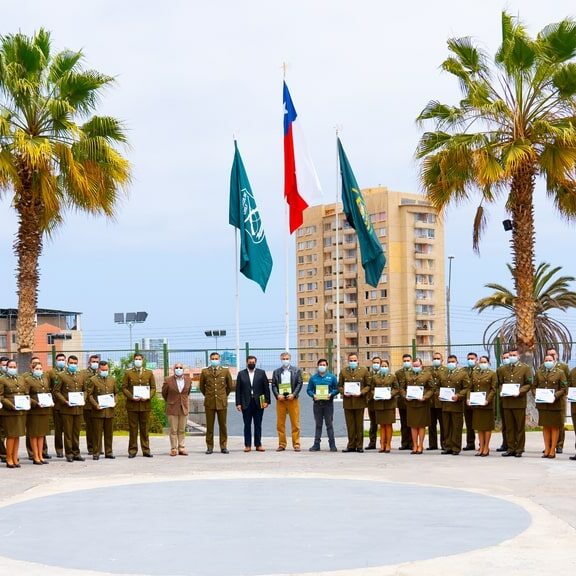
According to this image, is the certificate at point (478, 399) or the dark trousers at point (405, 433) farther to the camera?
the dark trousers at point (405, 433)

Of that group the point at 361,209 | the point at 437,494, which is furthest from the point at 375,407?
the point at 361,209

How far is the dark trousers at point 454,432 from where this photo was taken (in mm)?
18797

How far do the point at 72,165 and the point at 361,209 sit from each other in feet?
26.7

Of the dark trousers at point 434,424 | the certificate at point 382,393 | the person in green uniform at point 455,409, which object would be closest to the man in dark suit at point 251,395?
the certificate at point 382,393

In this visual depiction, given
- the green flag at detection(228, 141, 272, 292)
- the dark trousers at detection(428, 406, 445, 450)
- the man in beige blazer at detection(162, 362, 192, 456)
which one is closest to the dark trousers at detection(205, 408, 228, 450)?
the man in beige blazer at detection(162, 362, 192, 456)

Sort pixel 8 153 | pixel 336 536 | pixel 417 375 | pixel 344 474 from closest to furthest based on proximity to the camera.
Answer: pixel 336 536 < pixel 344 474 < pixel 417 375 < pixel 8 153

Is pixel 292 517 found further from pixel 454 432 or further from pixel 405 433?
pixel 405 433

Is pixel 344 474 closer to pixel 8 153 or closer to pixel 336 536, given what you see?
pixel 336 536

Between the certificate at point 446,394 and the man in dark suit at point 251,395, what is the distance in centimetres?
345

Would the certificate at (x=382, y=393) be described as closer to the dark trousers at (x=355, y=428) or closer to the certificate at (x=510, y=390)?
the dark trousers at (x=355, y=428)

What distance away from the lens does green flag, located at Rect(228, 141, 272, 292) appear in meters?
27.0

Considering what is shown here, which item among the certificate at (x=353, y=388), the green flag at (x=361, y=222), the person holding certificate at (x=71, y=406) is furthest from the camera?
the green flag at (x=361, y=222)

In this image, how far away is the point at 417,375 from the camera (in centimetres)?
1944

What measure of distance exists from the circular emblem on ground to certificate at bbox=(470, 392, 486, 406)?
462 cm
